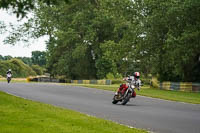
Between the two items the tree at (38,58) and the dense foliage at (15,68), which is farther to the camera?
the tree at (38,58)

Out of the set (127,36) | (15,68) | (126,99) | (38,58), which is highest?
(38,58)

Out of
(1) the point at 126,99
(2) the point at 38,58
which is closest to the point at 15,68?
(1) the point at 126,99

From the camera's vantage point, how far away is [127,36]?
46219 millimetres

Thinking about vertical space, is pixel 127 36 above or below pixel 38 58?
below

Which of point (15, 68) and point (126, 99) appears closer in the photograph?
point (126, 99)

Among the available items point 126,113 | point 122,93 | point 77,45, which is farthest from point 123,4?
point 126,113

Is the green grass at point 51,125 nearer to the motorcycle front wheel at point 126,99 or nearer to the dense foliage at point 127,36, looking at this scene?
the motorcycle front wheel at point 126,99

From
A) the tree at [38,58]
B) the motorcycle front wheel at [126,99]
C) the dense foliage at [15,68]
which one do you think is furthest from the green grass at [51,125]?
the tree at [38,58]

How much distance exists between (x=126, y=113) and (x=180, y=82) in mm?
27448

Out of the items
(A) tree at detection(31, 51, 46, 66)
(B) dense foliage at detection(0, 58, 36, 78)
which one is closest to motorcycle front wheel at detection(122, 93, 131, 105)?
(B) dense foliage at detection(0, 58, 36, 78)

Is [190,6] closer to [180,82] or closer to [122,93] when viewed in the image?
[180,82]

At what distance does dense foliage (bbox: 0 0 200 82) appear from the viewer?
39531 mm

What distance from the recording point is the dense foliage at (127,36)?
1556 inches

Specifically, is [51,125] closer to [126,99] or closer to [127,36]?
[126,99]
